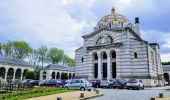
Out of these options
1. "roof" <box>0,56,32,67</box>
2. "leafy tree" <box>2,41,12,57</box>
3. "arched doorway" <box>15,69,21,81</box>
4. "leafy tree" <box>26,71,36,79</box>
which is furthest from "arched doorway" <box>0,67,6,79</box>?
"leafy tree" <box>2,41,12,57</box>

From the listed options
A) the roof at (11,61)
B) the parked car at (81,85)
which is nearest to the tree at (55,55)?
the roof at (11,61)

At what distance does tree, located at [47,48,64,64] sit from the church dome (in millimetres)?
38213

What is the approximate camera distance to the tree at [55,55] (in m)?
88.7

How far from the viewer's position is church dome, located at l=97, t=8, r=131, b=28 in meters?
52.8

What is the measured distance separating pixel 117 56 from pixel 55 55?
51.6 metres

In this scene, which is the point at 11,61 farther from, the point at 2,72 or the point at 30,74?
the point at 30,74

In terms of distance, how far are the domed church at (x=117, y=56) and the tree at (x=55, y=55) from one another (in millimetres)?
41642

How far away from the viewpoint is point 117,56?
42.4m

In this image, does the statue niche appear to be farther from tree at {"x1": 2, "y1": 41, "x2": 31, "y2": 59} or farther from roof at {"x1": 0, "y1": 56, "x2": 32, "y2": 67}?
tree at {"x1": 2, "y1": 41, "x2": 31, "y2": 59}

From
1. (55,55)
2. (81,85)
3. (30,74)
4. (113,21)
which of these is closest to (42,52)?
(55,55)

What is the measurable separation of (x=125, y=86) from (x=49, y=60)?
57.9 metres

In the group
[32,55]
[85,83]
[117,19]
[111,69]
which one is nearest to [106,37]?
[111,69]

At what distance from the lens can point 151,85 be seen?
3931 cm

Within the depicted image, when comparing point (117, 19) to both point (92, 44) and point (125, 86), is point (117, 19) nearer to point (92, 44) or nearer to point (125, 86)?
point (92, 44)
